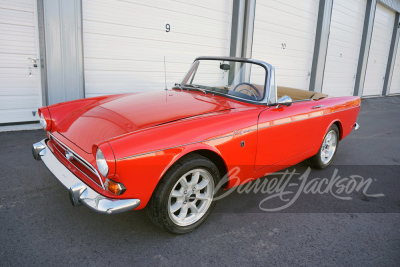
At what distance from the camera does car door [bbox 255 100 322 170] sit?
2754mm

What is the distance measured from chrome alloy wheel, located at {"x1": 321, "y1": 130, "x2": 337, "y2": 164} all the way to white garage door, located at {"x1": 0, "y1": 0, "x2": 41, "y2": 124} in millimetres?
4608

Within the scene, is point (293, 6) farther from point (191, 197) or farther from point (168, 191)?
point (168, 191)

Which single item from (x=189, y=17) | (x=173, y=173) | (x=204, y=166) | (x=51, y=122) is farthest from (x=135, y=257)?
(x=189, y=17)

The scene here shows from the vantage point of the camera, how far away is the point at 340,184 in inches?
139

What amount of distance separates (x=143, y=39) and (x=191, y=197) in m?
4.47

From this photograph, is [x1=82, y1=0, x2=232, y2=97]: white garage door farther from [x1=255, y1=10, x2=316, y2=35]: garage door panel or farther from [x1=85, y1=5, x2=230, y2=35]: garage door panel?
[x1=255, y1=10, x2=316, y2=35]: garage door panel

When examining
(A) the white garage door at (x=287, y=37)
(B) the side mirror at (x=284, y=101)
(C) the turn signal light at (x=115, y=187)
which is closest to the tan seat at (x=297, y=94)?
(B) the side mirror at (x=284, y=101)

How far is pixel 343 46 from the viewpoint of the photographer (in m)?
12.1

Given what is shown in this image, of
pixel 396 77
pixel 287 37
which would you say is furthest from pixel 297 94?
A: pixel 396 77

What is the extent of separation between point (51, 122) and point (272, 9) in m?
7.42

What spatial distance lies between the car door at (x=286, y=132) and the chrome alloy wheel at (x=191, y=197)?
57cm

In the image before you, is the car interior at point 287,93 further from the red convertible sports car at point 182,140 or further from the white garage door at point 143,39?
the white garage door at point 143,39

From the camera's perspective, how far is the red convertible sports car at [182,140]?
199cm

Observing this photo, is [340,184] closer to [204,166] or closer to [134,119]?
[204,166]
